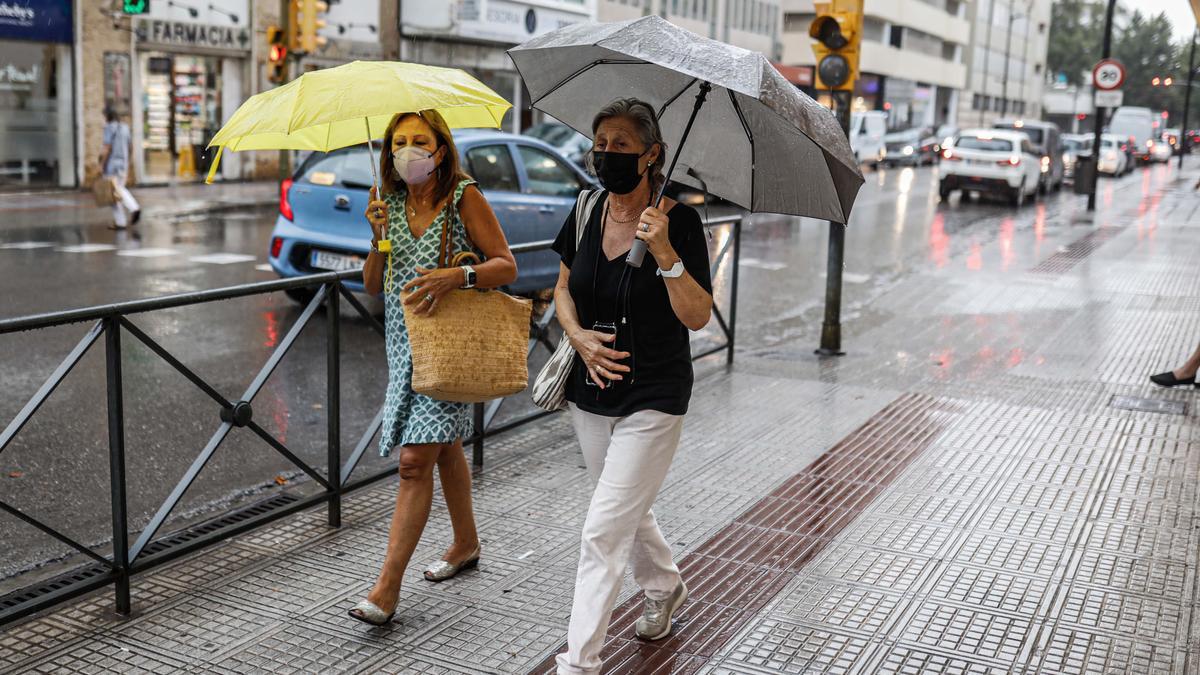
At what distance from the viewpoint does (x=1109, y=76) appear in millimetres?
24938

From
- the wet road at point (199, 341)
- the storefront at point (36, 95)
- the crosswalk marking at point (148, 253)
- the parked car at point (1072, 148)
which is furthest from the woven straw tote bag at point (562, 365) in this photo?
the parked car at point (1072, 148)

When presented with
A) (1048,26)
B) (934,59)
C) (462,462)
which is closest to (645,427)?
(462,462)

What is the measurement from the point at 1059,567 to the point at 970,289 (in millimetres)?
9017

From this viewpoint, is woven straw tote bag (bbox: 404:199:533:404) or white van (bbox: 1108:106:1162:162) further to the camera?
white van (bbox: 1108:106:1162:162)

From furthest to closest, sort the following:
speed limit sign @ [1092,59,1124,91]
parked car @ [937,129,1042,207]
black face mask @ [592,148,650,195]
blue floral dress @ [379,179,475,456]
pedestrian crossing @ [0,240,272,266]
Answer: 1. parked car @ [937,129,1042,207]
2. speed limit sign @ [1092,59,1124,91]
3. pedestrian crossing @ [0,240,272,266]
4. blue floral dress @ [379,179,475,456]
5. black face mask @ [592,148,650,195]

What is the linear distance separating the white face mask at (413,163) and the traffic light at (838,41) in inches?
226

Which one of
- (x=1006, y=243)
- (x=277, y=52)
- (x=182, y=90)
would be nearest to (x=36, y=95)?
(x=182, y=90)

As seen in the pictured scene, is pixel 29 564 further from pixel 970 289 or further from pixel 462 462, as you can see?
pixel 970 289

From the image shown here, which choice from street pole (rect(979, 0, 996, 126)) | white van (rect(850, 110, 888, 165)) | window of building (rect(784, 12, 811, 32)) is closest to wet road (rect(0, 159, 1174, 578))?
white van (rect(850, 110, 888, 165))

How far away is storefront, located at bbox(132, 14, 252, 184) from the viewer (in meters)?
24.3

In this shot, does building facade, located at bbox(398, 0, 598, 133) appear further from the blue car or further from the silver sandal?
the silver sandal

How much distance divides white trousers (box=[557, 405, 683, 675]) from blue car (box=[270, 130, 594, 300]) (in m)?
6.60

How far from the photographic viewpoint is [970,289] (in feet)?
44.9

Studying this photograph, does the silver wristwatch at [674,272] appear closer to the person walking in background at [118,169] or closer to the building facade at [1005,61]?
the person walking in background at [118,169]
